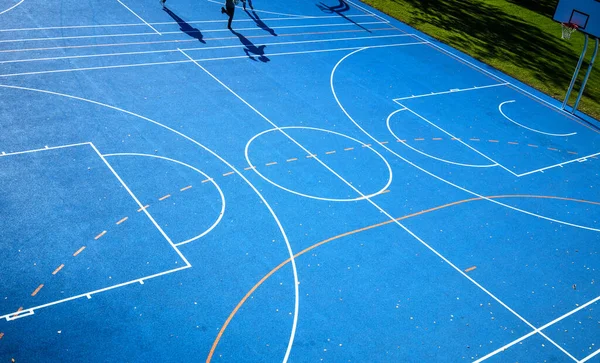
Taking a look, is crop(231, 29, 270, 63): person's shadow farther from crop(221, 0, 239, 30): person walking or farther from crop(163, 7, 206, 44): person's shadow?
crop(163, 7, 206, 44): person's shadow

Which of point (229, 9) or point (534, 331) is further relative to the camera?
point (229, 9)

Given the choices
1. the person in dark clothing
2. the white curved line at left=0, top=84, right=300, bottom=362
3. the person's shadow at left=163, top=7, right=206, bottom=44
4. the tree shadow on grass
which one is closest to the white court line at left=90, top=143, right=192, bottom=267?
the white curved line at left=0, top=84, right=300, bottom=362

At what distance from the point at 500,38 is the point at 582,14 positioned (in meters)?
8.02

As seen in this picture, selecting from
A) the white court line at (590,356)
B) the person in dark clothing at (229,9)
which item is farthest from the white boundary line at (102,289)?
the person in dark clothing at (229,9)

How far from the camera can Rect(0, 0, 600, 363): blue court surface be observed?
1032 centimetres

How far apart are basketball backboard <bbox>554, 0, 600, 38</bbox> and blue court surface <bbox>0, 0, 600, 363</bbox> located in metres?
2.99

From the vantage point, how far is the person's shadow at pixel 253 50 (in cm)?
2036

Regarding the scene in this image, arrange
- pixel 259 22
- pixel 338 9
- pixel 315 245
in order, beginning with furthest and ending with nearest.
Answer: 1. pixel 338 9
2. pixel 259 22
3. pixel 315 245

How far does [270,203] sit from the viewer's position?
13477mm

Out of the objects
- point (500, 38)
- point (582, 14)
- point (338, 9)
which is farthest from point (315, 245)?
point (500, 38)

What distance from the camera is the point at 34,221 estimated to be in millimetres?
11711

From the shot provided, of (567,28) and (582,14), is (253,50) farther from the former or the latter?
(582,14)

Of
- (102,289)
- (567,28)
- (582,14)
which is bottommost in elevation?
(102,289)

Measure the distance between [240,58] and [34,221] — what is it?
33.9 ft
